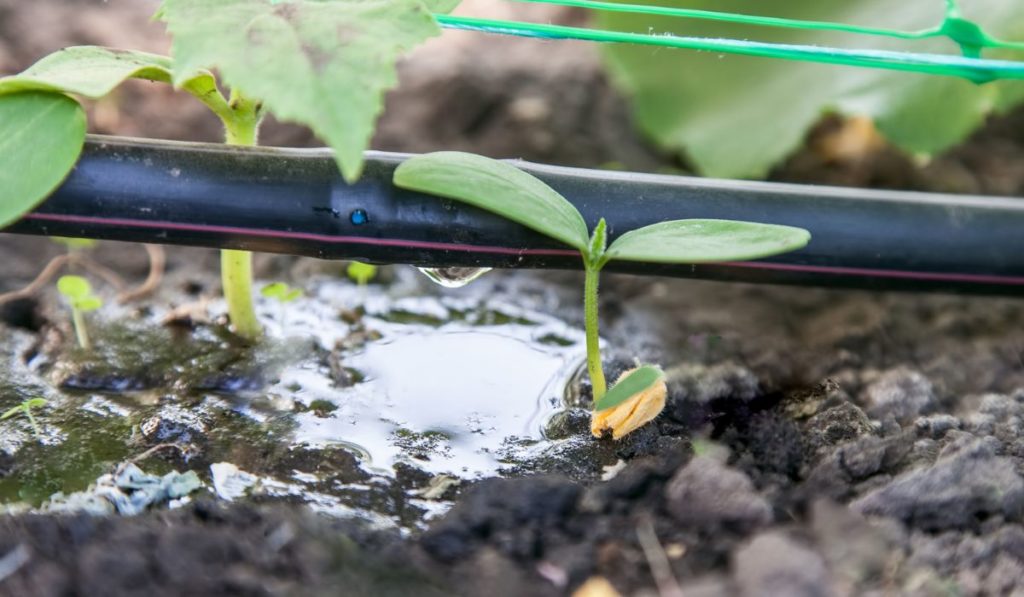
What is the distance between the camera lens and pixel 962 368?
1.25 metres

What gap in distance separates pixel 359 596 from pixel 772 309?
92cm

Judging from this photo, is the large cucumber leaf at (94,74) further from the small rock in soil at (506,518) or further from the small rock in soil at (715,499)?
the small rock in soil at (715,499)

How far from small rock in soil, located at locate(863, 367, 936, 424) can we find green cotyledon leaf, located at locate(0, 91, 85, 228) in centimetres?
92

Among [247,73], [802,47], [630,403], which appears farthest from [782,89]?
[247,73]

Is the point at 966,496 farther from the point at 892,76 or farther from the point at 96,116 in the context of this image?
the point at 96,116

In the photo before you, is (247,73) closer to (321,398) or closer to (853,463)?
(321,398)

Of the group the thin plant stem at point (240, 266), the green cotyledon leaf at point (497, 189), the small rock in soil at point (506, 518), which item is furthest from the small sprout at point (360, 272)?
the small rock in soil at point (506, 518)

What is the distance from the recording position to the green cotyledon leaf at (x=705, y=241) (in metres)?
0.84

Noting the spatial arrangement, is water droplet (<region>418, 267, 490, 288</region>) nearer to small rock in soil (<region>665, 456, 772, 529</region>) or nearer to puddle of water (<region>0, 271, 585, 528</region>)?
puddle of water (<region>0, 271, 585, 528</region>)

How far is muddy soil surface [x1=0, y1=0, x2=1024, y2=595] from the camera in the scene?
2.36ft

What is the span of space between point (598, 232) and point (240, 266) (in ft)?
1.59

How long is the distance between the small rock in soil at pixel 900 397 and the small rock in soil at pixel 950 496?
0.73ft

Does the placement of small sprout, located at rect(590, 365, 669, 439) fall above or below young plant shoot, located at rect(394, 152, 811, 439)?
below

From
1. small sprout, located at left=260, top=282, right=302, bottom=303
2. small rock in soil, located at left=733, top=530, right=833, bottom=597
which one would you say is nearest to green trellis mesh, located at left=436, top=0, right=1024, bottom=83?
small sprout, located at left=260, top=282, right=302, bottom=303
